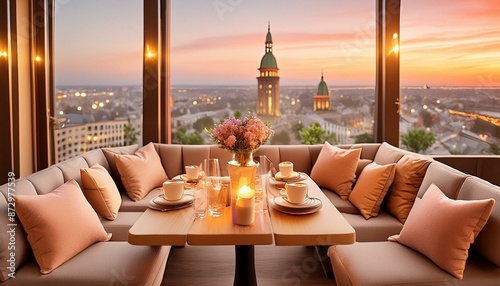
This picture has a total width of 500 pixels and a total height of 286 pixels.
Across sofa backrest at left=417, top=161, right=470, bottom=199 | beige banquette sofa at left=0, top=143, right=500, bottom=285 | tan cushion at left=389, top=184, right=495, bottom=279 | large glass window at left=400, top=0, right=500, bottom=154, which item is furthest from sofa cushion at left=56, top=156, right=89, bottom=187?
large glass window at left=400, top=0, right=500, bottom=154

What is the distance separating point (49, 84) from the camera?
4.11 meters

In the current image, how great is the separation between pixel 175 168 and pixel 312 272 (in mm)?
1590

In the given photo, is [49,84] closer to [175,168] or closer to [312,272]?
[175,168]

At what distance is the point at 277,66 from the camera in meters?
4.19

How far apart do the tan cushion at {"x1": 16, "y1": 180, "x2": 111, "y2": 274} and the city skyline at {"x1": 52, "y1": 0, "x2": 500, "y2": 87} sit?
2314mm

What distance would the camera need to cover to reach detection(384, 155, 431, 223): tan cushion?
2.59m

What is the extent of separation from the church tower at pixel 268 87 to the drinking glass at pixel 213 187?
2285 millimetres

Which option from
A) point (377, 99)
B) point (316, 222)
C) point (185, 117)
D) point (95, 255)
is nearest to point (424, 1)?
point (377, 99)

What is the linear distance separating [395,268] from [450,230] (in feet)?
1.02

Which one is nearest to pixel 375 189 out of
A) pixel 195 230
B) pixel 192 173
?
pixel 192 173

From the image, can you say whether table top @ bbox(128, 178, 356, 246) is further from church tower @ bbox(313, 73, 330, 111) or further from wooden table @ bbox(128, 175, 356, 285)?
church tower @ bbox(313, 73, 330, 111)

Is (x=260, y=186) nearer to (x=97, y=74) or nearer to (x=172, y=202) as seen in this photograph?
(x=172, y=202)

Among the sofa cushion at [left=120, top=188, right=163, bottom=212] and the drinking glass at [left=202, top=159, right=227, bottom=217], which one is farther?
the sofa cushion at [left=120, top=188, right=163, bottom=212]

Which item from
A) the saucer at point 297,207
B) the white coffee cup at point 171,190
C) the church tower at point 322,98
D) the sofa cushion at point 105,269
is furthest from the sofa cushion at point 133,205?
the church tower at point 322,98
